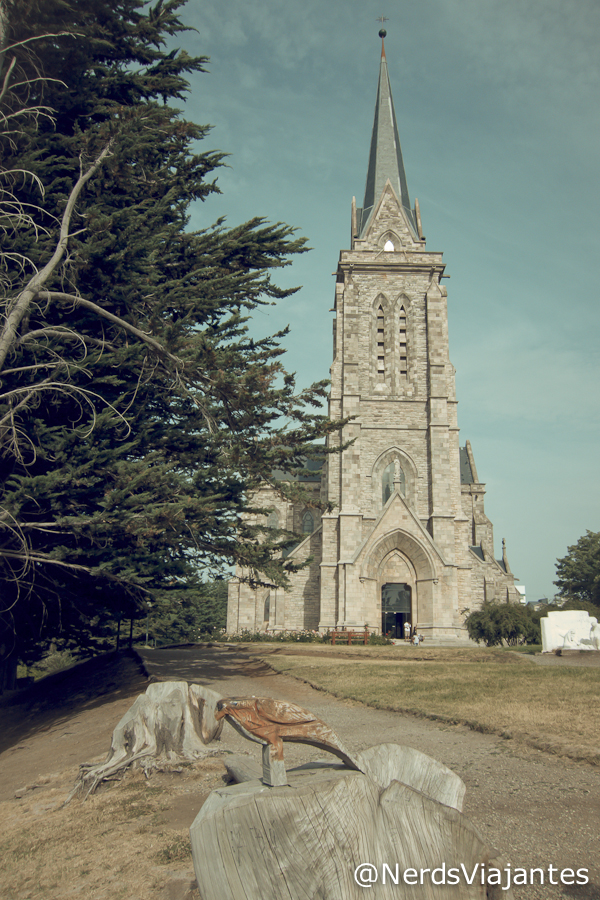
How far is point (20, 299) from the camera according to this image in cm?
955

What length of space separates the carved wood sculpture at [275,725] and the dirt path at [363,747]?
172cm

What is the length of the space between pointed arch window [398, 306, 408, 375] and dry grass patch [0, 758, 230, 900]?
96.3ft

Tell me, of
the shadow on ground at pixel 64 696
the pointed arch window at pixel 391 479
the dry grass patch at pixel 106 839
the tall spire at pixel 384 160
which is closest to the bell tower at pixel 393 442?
the pointed arch window at pixel 391 479

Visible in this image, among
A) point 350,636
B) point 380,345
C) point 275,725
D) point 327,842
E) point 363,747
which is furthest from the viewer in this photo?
point 380,345

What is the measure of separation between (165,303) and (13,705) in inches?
349

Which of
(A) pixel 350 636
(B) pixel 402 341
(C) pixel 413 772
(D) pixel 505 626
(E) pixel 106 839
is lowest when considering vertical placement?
(E) pixel 106 839

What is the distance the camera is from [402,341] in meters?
34.7

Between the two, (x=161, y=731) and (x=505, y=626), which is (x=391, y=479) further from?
(x=161, y=731)

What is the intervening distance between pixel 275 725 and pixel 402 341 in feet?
109

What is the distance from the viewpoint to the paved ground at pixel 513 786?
4098mm

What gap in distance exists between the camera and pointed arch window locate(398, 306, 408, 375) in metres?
34.3

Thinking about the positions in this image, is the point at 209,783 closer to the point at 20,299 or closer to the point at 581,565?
the point at 20,299

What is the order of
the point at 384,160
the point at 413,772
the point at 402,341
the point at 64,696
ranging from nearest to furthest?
the point at 413,772, the point at 64,696, the point at 402,341, the point at 384,160

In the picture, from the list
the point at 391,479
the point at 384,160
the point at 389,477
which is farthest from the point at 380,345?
the point at 384,160
